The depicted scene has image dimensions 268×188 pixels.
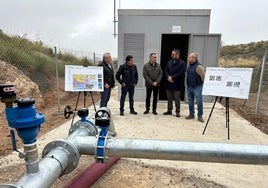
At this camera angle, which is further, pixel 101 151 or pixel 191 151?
pixel 101 151

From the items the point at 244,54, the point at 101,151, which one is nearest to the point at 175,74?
the point at 101,151

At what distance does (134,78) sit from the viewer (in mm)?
5996

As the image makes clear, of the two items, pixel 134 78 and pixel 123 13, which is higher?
pixel 123 13

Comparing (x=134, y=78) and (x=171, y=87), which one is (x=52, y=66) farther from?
(x=171, y=87)

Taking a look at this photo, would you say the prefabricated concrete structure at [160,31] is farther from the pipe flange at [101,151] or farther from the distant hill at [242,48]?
the distant hill at [242,48]

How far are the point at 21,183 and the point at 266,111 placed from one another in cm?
776

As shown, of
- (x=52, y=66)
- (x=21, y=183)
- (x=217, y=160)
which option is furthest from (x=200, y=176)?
(x=52, y=66)

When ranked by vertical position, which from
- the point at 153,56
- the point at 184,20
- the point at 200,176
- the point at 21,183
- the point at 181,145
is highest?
the point at 184,20

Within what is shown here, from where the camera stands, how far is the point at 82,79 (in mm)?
5102

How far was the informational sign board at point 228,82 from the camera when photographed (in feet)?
14.1

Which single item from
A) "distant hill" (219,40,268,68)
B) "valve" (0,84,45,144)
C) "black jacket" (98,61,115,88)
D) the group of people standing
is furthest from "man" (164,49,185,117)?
"distant hill" (219,40,268,68)

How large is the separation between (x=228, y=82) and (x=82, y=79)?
10.1ft

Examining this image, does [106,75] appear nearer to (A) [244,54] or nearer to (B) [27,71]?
(B) [27,71]

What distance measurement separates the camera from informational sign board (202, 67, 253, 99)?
4.29 meters
